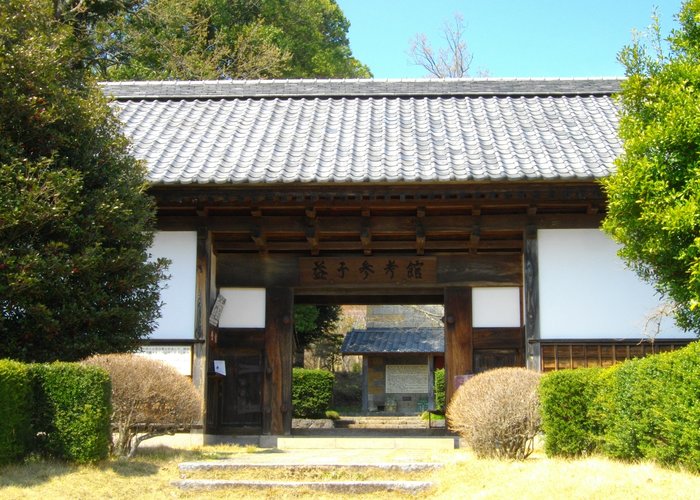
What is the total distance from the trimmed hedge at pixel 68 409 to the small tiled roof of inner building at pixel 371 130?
4393mm

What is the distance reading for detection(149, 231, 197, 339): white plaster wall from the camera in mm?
12438

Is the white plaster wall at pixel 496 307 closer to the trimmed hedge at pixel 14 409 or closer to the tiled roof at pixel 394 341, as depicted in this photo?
the trimmed hedge at pixel 14 409

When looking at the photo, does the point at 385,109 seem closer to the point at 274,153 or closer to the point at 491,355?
the point at 274,153

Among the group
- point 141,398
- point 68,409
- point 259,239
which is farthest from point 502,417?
point 259,239

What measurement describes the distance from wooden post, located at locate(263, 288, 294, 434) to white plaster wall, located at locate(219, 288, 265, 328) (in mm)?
127

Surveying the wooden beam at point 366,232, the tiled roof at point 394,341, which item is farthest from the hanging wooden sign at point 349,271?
the tiled roof at point 394,341

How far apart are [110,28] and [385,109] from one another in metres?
13.0

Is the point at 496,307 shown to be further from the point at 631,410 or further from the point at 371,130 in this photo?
the point at 631,410

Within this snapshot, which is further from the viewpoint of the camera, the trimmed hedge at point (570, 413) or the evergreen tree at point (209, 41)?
the evergreen tree at point (209, 41)

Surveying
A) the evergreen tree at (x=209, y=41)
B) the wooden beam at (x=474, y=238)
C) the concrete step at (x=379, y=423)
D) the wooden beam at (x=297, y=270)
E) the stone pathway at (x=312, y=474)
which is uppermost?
the evergreen tree at (x=209, y=41)

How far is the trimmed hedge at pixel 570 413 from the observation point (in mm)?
8203

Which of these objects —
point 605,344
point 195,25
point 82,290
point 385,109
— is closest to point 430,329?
point 195,25

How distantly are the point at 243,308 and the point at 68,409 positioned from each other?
6069 mm

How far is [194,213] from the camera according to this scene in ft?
41.5
